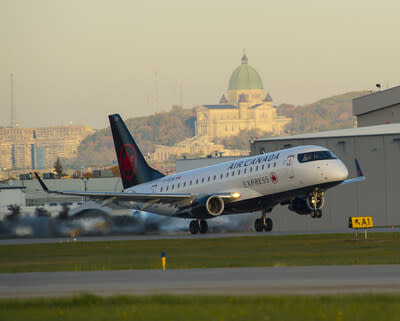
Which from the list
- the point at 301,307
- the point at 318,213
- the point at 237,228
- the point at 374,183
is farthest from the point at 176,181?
the point at 301,307

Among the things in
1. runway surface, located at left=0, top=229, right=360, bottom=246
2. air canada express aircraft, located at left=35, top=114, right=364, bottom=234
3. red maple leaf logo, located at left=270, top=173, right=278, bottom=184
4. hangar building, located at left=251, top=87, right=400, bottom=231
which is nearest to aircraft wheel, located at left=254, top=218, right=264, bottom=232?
air canada express aircraft, located at left=35, top=114, right=364, bottom=234

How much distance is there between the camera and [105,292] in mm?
24016

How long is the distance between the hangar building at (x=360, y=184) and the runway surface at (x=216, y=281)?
39.1 meters

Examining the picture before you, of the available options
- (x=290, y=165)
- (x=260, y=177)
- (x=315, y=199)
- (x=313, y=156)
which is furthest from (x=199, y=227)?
(x=313, y=156)

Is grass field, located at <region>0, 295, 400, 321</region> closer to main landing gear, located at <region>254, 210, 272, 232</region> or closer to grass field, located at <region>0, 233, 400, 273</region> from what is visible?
grass field, located at <region>0, 233, 400, 273</region>

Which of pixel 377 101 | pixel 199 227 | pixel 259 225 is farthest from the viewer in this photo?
pixel 377 101

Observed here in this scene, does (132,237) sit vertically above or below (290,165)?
below

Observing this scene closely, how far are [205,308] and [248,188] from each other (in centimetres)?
3476

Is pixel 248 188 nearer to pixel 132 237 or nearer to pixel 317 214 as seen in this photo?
pixel 317 214

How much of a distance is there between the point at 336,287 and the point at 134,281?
682cm

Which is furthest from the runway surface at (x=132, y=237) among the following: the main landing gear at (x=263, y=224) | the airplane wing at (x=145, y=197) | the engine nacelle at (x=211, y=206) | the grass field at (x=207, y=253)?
the grass field at (x=207, y=253)

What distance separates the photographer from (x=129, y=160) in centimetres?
6606

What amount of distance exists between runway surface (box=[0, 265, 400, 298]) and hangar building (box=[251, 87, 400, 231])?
128 feet

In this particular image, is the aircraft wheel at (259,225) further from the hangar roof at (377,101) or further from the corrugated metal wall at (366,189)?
the hangar roof at (377,101)
